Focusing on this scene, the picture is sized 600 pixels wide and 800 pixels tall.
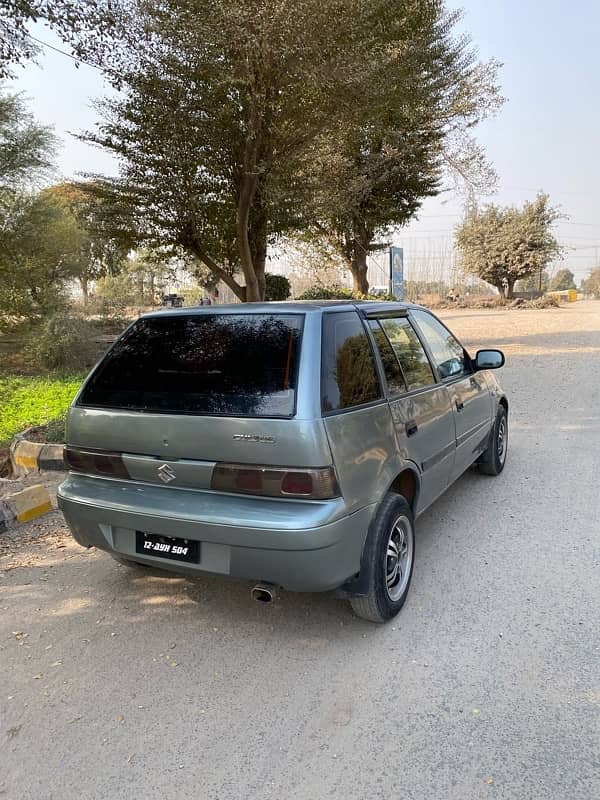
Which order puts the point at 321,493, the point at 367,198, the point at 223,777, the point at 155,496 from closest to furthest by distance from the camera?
the point at 223,777, the point at 321,493, the point at 155,496, the point at 367,198

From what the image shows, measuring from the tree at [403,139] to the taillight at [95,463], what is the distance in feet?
28.5

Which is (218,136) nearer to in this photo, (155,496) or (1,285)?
(1,285)

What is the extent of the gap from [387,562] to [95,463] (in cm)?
166

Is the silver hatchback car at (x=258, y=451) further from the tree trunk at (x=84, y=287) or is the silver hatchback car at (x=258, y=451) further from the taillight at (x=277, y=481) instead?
the tree trunk at (x=84, y=287)

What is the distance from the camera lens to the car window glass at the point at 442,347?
426 cm

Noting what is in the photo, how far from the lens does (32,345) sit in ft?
41.5

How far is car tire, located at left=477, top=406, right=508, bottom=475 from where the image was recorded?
5367mm

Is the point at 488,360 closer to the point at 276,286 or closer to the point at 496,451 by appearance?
the point at 496,451

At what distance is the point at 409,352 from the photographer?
383 cm

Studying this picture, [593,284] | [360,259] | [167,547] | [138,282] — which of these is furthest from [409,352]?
[593,284]

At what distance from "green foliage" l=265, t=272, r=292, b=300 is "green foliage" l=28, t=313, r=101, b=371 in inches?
234

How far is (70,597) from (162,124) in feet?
27.2

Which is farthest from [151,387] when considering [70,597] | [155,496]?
[70,597]

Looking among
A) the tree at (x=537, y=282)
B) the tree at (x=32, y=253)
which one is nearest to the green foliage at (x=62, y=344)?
the tree at (x=32, y=253)
